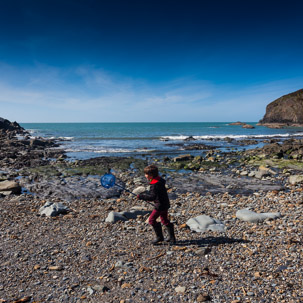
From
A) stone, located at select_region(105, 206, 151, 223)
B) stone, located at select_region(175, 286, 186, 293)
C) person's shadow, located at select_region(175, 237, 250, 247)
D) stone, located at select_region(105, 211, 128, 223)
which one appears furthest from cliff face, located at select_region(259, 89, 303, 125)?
stone, located at select_region(175, 286, 186, 293)

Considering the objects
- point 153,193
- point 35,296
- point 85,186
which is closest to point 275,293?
point 153,193

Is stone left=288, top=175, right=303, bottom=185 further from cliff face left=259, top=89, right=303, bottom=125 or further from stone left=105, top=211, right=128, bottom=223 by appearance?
cliff face left=259, top=89, right=303, bottom=125

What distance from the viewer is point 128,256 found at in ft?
19.6

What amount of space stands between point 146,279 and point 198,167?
15.9m

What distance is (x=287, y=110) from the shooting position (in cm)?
11112

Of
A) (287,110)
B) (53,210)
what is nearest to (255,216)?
(53,210)

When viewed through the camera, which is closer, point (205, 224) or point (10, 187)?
point (205, 224)

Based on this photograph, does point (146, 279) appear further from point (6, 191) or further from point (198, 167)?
point (198, 167)

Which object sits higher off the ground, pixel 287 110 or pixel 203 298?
pixel 287 110

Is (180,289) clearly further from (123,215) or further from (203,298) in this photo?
(123,215)

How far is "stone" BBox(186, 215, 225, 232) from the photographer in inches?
289

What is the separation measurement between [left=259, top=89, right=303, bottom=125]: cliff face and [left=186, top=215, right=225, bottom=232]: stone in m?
118

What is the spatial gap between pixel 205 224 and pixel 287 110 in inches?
4893

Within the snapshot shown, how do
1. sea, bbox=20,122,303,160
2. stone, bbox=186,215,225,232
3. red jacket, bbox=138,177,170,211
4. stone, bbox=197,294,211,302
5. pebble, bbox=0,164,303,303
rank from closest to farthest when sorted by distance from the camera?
1. stone, bbox=197,294,211,302
2. pebble, bbox=0,164,303,303
3. red jacket, bbox=138,177,170,211
4. stone, bbox=186,215,225,232
5. sea, bbox=20,122,303,160
